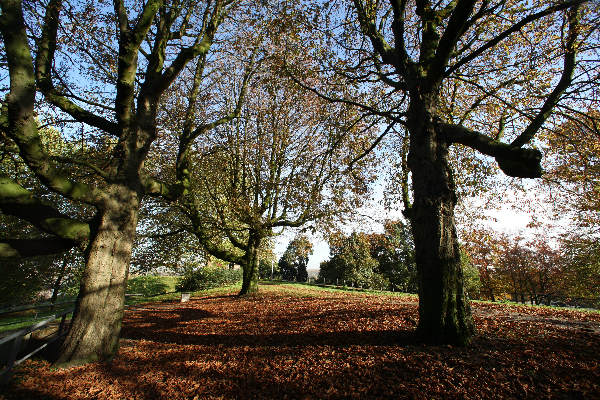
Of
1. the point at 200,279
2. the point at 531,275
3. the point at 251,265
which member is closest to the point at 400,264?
the point at 531,275

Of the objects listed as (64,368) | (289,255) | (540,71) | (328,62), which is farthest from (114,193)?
(289,255)

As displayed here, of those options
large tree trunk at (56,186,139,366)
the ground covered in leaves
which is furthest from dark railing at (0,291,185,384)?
large tree trunk at (56,186,139,366)

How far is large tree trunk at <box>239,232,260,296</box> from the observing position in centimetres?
1616

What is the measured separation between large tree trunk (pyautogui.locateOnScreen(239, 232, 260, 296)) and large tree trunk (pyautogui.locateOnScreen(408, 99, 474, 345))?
12.0m

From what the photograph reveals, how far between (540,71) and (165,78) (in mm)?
11597

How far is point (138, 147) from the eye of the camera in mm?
6719

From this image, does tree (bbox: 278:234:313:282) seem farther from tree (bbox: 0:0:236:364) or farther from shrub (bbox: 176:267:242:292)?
tree (bbox: 0:0:236:364)

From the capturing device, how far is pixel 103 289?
5.51 metres

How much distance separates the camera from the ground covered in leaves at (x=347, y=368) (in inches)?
145

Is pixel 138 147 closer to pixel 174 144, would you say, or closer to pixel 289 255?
pixel 174 144

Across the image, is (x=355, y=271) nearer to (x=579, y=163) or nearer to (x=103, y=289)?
(x=579, y=163)

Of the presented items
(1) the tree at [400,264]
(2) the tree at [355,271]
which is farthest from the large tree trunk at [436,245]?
(1) the tree at [400,264]

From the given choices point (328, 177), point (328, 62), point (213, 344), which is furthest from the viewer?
point (328, 177)

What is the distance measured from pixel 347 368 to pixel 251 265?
487 inches
